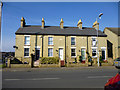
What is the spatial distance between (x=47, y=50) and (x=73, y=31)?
683 cm

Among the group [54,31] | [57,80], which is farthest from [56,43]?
[57,80]

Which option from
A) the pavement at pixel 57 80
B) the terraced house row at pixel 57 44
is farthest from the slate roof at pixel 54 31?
the pavement at pixel 57 80

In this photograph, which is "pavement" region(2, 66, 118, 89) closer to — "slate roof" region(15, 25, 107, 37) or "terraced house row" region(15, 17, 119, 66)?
"terraced house row" region(15, 17, 119, 66)

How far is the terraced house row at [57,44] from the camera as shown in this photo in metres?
21.8

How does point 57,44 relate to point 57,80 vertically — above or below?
above

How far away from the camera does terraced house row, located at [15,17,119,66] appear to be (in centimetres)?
2180

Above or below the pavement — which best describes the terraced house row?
above

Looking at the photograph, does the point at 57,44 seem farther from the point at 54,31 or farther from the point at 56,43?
the point at 54,31

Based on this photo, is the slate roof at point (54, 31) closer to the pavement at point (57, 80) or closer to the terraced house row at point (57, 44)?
the terraced house row at point (57, 44)

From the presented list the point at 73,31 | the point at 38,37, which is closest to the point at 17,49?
the point at 38,37

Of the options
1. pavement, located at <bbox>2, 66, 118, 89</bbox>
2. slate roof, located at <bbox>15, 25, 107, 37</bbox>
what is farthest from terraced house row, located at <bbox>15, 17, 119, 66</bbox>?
pavement, located at <bbox>2, 66, 118, 89</bbox>

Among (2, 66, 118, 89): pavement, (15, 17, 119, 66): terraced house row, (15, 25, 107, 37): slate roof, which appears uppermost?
(15, 25, 107, 37): slate roof

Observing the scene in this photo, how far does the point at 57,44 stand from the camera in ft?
74.1

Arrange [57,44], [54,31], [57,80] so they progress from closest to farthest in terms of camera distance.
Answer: [57,80] → [57,44] → [54,31]
